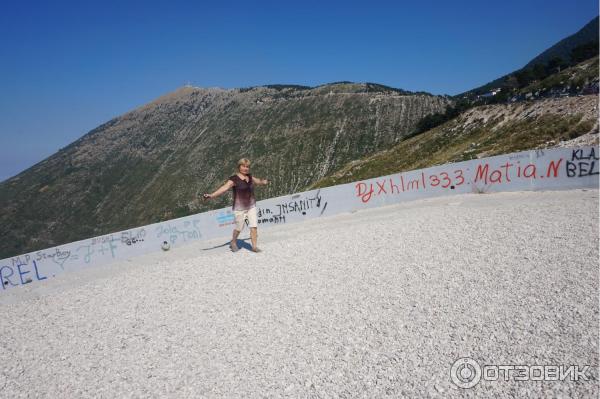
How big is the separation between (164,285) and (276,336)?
15.2ft

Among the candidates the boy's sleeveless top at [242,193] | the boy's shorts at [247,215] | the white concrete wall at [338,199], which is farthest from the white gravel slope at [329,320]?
the white concrete wall at [338,199]

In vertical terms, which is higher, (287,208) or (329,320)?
(287,208)

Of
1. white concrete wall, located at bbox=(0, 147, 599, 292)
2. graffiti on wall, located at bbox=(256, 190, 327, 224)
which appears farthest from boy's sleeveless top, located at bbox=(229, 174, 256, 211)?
graffiti on wall, located at bbox=(256, 190, 327, 224)

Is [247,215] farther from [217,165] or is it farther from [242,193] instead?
[217,165]

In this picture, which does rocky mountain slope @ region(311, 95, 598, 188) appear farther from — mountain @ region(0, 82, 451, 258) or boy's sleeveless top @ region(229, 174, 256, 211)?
mountain @ region(0, 82, 451, 258)

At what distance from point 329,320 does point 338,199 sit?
1219 centimetres

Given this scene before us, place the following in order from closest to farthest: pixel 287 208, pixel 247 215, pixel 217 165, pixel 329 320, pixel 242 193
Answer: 1. pixel 329 320
2. pixel 242 193
3. pixel 247 215
4. pixel 287 208
5. pixel 217 165

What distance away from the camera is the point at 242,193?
440 inches

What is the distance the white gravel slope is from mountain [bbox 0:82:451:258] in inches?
4388

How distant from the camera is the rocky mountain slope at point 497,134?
33.6m

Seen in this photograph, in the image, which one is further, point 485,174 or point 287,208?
point 485,174

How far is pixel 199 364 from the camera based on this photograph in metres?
5.68

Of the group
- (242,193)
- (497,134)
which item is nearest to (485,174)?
(242,193)

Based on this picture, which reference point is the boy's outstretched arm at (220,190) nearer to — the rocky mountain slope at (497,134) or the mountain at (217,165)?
the rocky mountain slope at (497,134)
